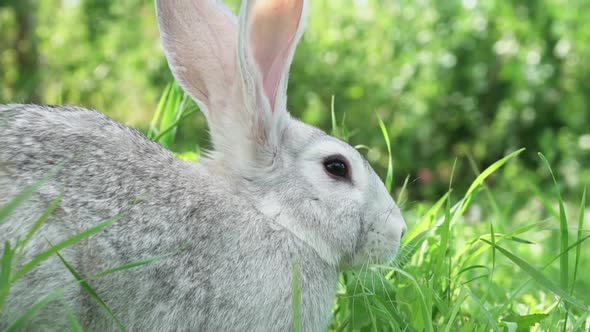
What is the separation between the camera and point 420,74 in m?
7.37

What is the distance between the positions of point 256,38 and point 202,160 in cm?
53

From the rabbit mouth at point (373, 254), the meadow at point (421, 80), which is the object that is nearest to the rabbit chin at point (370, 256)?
the rabbit mouth at point (373, 254)

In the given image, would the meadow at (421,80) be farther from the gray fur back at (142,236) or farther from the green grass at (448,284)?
the gray fur back at (142,236)

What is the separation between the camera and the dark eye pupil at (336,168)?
3180 millimetres

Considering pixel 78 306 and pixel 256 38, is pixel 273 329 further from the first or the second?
pixel 256 38

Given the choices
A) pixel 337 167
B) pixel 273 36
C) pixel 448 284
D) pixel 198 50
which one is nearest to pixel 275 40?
pixel 273 36

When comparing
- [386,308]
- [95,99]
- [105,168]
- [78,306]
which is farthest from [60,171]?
[95,99]

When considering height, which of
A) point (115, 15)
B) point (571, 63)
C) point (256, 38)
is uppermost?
point (256, 38)

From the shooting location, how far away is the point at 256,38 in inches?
124

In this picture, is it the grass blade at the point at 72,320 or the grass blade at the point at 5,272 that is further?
the grass blade at the point at 72,320

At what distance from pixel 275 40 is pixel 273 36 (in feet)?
0.06

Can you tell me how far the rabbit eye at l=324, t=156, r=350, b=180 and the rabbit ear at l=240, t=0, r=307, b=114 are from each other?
0.91 ft

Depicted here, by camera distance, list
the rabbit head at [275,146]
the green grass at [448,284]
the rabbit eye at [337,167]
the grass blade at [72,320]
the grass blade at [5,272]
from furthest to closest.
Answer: the rabbit eye at [337,167], the rabbit head at [275,146], the green grass at [448,284], the grass blade at [72,320], the grass blade at [5,272]

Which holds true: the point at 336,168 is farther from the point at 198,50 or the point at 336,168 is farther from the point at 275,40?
the point at 198,50
